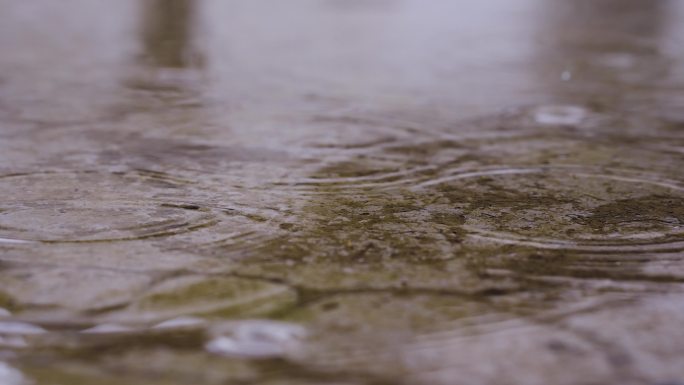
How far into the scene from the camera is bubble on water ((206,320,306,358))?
97 cm

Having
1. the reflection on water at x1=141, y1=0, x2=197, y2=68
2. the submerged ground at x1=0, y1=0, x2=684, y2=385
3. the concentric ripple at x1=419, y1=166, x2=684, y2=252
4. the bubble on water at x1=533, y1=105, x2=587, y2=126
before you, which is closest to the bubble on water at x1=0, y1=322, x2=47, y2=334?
the submerged ground at x1=0, y1=0, x2=684, y2=385

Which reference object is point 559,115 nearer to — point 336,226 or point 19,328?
point 336,226

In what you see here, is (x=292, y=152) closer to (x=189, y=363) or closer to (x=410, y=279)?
(x=410, y=279)

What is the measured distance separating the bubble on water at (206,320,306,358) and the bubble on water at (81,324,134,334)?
13 cm

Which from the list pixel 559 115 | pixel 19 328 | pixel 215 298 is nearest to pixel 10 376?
pixel 19 328

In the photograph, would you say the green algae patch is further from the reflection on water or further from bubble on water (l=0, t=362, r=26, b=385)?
the reflection on water

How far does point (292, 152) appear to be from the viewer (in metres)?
1.96

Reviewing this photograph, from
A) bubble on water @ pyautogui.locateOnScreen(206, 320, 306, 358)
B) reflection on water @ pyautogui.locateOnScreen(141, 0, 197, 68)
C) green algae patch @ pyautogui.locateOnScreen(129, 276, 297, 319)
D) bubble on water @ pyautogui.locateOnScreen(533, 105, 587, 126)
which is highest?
reflection on water @ pyautogui.locateOnScreen(141, 0, 197, 68)

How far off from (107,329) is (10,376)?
146mm

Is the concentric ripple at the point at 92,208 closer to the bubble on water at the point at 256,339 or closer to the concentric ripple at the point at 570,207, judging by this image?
the bubble on water at the point at 256,339

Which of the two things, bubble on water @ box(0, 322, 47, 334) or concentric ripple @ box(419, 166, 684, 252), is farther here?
concentric ripple @ box(419, 166, 684, 252)

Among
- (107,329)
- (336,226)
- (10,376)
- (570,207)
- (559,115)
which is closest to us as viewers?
(10,376)

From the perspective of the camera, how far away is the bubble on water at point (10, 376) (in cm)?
90

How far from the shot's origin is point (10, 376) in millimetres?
915
